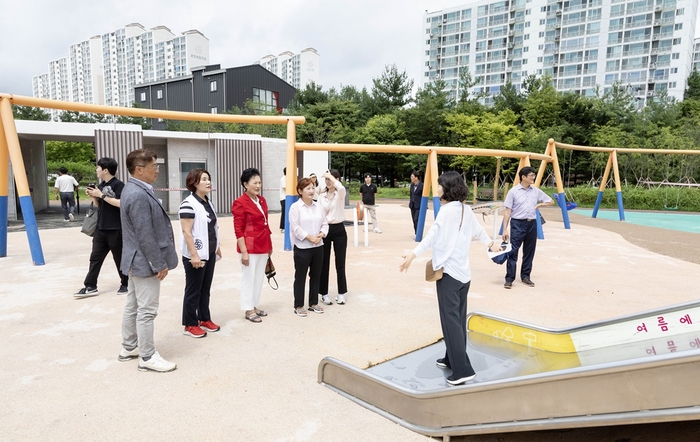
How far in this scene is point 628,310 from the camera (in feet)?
18.2

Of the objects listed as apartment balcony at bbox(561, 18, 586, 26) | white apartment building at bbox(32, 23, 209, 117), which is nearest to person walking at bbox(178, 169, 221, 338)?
apartment balcony at bbox(561, 18, 586, 26)

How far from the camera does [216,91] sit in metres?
41.8

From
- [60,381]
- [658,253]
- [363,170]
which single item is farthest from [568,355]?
[363,170]

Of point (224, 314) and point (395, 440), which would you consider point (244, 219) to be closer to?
point (224, 314)

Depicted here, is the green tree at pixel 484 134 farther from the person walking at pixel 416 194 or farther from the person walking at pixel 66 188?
the person walking at pixel 66 188

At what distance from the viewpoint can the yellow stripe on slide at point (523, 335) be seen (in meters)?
3.97

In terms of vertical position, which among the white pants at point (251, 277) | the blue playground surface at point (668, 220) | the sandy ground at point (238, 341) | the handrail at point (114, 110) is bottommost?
the blue playground surface at point (668, 220)

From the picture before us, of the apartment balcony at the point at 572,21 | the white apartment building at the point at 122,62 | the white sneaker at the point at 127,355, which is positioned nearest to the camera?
the white sneaker at the point at 127,355

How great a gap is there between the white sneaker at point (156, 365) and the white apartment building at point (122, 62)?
9391 centimetres

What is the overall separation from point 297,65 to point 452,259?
104205 mm

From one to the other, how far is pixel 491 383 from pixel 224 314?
3.55 m

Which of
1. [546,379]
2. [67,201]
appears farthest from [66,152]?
[546,379]

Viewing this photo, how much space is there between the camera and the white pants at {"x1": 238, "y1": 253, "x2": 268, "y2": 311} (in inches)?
194

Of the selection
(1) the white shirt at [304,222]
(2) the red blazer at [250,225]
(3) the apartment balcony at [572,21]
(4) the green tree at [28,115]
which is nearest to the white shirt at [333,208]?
(1) the white shirt at [304,222]
